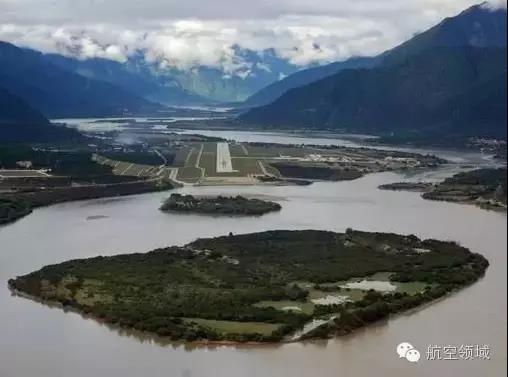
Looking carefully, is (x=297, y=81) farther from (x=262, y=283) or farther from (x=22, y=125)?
(x=262, y=283)

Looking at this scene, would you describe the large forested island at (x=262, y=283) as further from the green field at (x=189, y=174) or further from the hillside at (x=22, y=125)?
the hillside at (x=22, y=125)

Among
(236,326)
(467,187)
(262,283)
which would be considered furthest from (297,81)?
(236,326)

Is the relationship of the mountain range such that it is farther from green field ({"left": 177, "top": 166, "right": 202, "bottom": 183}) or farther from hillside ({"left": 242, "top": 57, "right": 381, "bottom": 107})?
hillside ({"left": 242, "top": 57, "right": 381, "bottom": 107})

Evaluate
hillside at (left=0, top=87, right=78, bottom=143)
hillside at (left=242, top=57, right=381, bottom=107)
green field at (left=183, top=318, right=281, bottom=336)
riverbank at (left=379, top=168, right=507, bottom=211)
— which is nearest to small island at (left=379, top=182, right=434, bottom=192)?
riverbank at (left=379, top=168, right=507, bottom=211)

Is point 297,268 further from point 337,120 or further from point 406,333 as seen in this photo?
point 337,120

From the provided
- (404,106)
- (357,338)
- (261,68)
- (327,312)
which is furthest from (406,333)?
(261,68)

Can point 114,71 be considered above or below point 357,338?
above
